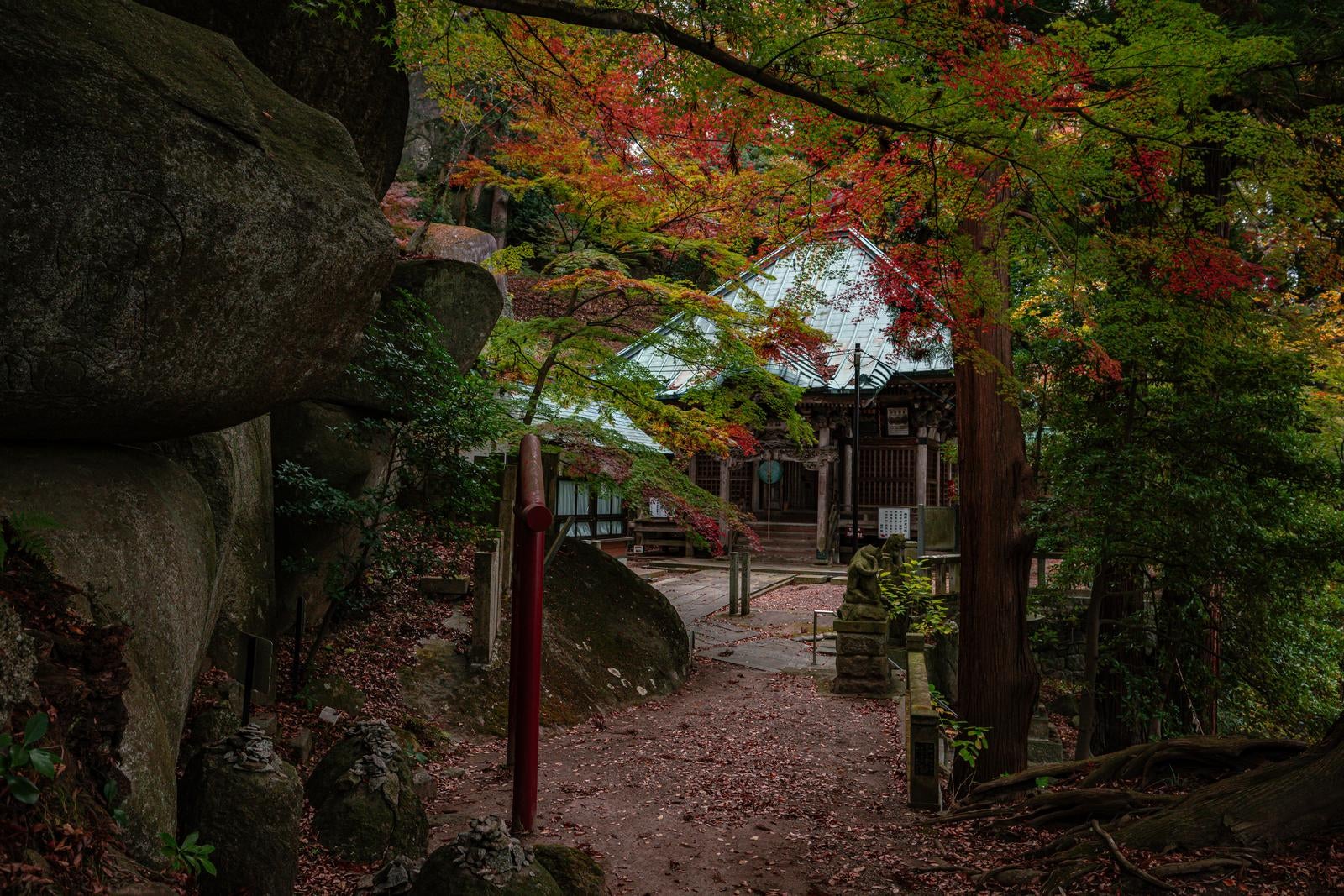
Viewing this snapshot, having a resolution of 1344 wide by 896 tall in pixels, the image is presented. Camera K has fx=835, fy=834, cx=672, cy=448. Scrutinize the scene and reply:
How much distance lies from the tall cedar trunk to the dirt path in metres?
1.43

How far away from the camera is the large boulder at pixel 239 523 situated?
4.25 metres

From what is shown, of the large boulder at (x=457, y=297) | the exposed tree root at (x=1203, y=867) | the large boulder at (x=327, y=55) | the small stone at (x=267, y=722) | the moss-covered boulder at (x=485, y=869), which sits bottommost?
the exposed tree root at (x=1203, y=867)

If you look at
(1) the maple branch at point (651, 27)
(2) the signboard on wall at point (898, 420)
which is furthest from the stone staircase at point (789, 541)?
(1) the maple branch at point (651, 27)

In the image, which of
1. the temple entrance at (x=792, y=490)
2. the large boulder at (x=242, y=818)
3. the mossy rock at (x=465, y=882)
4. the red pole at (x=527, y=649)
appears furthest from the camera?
the temple entrance at (x=792, y=490)

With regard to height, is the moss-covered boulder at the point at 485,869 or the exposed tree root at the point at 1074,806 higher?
the moss-covered boulder at the point at 485,869

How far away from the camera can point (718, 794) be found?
6.04m

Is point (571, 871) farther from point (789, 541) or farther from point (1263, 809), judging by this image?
point (789, 541)

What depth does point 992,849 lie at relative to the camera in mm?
4922

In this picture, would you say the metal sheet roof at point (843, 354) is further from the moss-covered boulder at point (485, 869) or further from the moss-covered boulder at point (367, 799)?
the moss-covered boulder at point (485, 869)

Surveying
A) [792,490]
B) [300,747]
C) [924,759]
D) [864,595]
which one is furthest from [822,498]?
[300,747]

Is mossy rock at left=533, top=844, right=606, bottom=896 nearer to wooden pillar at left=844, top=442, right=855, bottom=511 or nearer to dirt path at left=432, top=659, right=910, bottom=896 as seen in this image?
dirt path at left=432, top=659, right=910, bottom=896

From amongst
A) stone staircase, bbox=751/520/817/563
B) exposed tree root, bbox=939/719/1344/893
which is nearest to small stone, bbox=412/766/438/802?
exposed tree root, bbox=939/719/1344/893

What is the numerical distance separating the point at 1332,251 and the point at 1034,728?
8.16m

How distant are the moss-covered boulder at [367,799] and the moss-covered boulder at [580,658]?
234 centimetres
